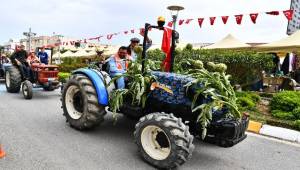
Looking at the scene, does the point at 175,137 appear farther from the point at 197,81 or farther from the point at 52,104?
the point at 52,104

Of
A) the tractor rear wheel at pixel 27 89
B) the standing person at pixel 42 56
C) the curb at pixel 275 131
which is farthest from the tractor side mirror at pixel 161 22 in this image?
the standing person at pixel 42 56

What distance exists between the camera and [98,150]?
15.5 feet

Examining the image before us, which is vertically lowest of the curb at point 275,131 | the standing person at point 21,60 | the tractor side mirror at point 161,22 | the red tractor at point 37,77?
the curb at point 275,131

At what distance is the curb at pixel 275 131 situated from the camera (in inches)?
247

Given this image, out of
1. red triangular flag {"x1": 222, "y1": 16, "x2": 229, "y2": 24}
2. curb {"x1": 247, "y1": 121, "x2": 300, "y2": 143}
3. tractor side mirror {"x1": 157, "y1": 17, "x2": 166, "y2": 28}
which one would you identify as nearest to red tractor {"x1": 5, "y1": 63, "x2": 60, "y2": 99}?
red triangular flag {"x1": 222, "y1": 16, "x2": 229, "y2": 24}

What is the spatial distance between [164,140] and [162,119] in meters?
0.36

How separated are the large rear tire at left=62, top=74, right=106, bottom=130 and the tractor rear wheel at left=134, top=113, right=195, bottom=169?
1211 mm

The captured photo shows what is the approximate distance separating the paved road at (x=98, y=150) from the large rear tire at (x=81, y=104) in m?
0.24

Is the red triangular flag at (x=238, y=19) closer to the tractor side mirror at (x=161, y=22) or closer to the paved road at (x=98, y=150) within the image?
the paved road at (x=98, y=150)

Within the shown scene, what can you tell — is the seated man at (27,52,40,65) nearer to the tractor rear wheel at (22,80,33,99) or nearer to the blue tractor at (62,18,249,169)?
the tractor rear wheel at (22,80,33,99)

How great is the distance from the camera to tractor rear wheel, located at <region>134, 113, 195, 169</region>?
12.8ft

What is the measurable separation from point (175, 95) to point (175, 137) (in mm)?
807

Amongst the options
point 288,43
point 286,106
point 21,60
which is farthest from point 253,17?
point 21,60

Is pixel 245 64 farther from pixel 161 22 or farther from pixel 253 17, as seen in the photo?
pixel 161 22
